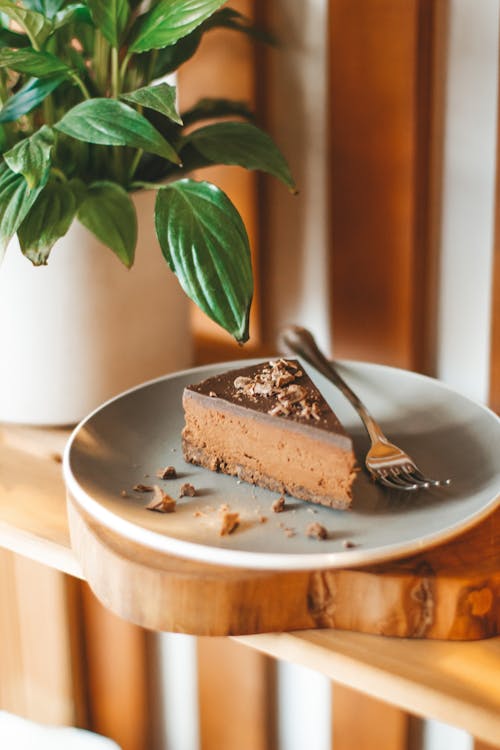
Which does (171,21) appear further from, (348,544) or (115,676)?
(115,676)

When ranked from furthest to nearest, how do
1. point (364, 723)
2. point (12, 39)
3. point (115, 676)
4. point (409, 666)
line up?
1. point (115, 676)
2. point (364, 723)
3. point (12, 39)
4. point (409, 666)

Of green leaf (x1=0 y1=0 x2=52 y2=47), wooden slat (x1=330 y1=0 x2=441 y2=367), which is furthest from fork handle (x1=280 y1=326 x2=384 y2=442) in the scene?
green leaf (x1=0 y1=0 x2=52 y2=47)

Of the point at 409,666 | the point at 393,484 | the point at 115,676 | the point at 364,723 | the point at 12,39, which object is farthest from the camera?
the point at 115,676

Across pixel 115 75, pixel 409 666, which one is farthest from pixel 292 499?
pixel 115 75

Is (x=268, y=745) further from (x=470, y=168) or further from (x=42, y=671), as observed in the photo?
(x=470, y=168)

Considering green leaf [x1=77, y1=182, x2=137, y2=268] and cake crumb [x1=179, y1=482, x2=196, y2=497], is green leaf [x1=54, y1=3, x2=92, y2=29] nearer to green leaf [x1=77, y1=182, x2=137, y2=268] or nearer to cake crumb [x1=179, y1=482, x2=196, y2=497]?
green leaf [x1=77, y1=182, x2=137, y2=268]

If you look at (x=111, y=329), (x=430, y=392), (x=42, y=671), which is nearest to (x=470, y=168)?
(x=430, y=392)
